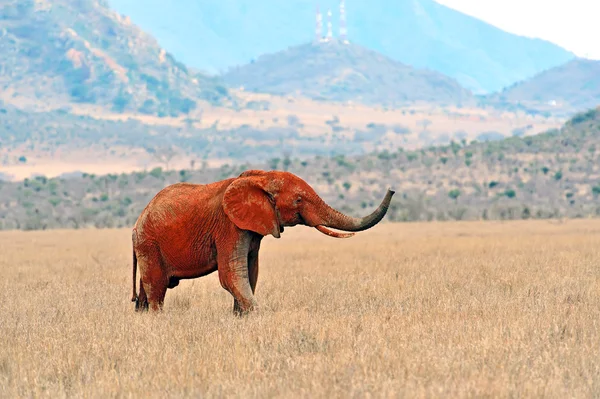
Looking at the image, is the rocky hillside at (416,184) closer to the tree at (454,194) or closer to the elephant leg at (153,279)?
the tree at (454,194)

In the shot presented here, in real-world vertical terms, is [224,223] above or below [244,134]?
below

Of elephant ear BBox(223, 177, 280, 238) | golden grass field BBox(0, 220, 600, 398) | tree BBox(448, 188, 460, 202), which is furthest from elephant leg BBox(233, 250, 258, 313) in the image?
tree BBox(448, 188, 460, 202)

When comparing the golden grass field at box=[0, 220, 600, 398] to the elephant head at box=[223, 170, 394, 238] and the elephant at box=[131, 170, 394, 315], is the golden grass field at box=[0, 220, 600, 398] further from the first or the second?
the elephant head at box=[223, 170, 394, 238]

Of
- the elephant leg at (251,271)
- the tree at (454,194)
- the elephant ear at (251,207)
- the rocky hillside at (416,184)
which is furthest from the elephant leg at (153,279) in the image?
the tree at (454,194)

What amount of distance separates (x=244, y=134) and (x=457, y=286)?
6133 inches

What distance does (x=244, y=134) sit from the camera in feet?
554

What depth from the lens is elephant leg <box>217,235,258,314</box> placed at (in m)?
10.9

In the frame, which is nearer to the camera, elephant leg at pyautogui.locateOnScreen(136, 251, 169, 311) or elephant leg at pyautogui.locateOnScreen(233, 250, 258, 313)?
elephant leg at pyautogui.locateOnScreen(233, 250, 258, 313)

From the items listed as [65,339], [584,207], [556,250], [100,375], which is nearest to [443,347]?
[100,375]

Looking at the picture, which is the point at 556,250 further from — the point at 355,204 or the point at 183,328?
the point at 355,204

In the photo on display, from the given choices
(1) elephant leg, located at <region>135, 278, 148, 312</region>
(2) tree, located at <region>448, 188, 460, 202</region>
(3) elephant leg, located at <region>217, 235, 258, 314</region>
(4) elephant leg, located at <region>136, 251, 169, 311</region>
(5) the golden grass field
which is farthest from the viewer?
(2) tree, located at <region>448, 188, 460, 202</region>

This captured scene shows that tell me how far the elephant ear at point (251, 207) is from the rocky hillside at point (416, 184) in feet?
111

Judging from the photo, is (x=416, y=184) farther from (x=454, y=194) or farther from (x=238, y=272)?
(x=238, y=272)

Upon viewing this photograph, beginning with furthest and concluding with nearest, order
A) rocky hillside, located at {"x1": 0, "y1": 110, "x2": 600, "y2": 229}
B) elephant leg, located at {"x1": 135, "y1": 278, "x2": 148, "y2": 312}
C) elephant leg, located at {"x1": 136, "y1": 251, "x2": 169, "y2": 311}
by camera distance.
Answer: rocky hillside, located at {"x1": 0, "y1": 110, "x2": 600, "y2": 229}
elephant leg, located at {"x1": 135, "y1": 278, "x2": 148, "y2": 312}
elephant leg, located at {"x1": 136, "y1": 251, "x2": 169, "y2": 311}
